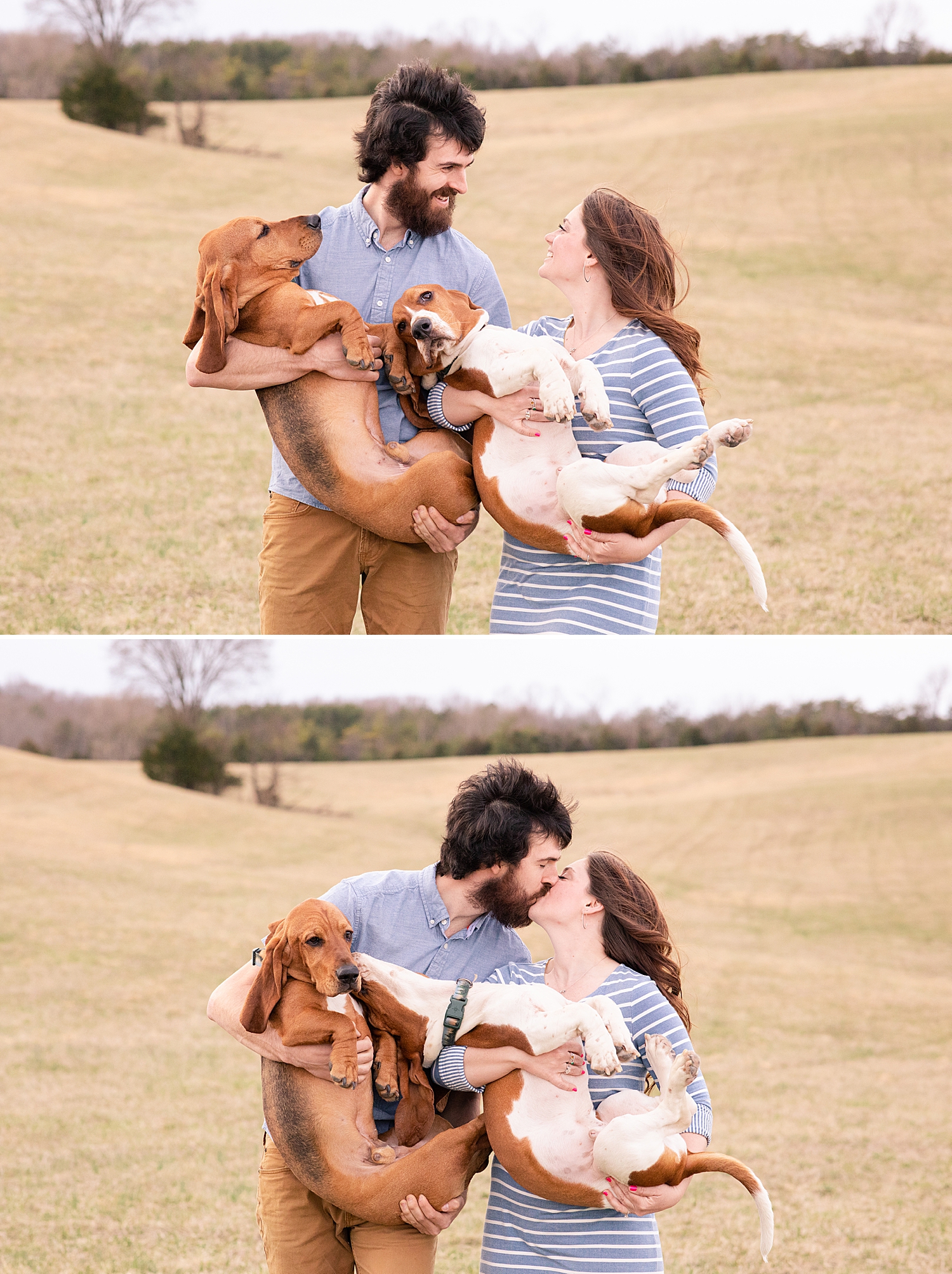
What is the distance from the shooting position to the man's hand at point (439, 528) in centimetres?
373

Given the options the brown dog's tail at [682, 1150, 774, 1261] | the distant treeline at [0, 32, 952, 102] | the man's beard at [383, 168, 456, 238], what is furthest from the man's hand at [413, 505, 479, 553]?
the distant treeline at [0, 32, 952, 102]

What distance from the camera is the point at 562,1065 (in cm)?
303

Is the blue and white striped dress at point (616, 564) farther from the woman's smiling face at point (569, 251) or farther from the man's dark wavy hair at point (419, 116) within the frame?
the man's dark wavy hair at point (419, 116)

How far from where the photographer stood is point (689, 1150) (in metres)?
3.00

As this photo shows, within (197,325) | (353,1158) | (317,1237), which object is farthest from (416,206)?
(317,1237)

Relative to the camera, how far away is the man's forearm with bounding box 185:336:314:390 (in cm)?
360

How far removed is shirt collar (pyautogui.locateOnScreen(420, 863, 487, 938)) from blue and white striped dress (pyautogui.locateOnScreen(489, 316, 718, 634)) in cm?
Result: 86

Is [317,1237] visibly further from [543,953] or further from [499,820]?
[543,953]

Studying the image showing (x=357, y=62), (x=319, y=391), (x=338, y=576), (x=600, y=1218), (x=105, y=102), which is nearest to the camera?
(x=600, y=1218)

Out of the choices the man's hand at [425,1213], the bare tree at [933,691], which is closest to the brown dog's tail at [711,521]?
the man's hand at [425,1213]

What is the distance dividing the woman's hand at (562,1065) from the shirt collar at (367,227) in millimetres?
2452

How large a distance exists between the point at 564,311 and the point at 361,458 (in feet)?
58.5

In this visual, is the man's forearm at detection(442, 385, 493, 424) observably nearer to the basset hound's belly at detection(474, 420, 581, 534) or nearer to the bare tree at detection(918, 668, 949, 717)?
the basset hound's belly at detection(474, 420, 581, 534)

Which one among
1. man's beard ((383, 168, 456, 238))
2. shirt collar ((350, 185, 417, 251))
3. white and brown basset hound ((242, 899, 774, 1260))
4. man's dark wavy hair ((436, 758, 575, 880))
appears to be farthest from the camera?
shirt collar ((350, 185, 417, 251))
